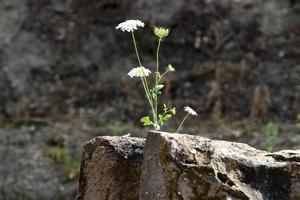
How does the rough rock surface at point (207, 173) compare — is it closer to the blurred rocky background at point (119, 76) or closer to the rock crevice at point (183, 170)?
the rock crevice at point (183, 170)

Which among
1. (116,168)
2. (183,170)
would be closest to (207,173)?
(183,170)

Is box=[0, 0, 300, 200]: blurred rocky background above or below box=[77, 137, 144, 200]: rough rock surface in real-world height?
below

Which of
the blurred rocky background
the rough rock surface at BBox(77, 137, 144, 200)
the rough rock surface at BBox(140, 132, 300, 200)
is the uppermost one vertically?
the rough rock surface at BBox(140, 132, 300, 200)

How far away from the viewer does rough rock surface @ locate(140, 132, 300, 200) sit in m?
2.42

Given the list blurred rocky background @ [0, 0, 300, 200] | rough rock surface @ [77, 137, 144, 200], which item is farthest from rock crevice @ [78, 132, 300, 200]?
blurred rocky background @ [0, 0, 300, 200]

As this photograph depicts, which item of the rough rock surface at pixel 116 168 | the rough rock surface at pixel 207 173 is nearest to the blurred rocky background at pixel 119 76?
the rough rock surface at pixel 116 168

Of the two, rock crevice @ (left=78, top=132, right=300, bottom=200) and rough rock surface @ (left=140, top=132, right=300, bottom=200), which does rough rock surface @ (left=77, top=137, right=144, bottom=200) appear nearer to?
rock crevice @ (left=78, top=132, right=300, bottom=200)

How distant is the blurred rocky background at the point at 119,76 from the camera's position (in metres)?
7.41

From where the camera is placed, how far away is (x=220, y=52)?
836 centimetres

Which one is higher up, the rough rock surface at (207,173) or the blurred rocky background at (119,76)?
the rough rock surface at (207,173)

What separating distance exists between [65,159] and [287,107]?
7.75ft

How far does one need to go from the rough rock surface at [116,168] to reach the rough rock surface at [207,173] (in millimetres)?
237

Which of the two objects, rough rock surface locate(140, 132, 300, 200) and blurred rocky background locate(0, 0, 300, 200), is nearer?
rough rock surface locate(140, 132, 300, 200)

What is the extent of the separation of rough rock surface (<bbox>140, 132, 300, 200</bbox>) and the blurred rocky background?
4.31 metres
